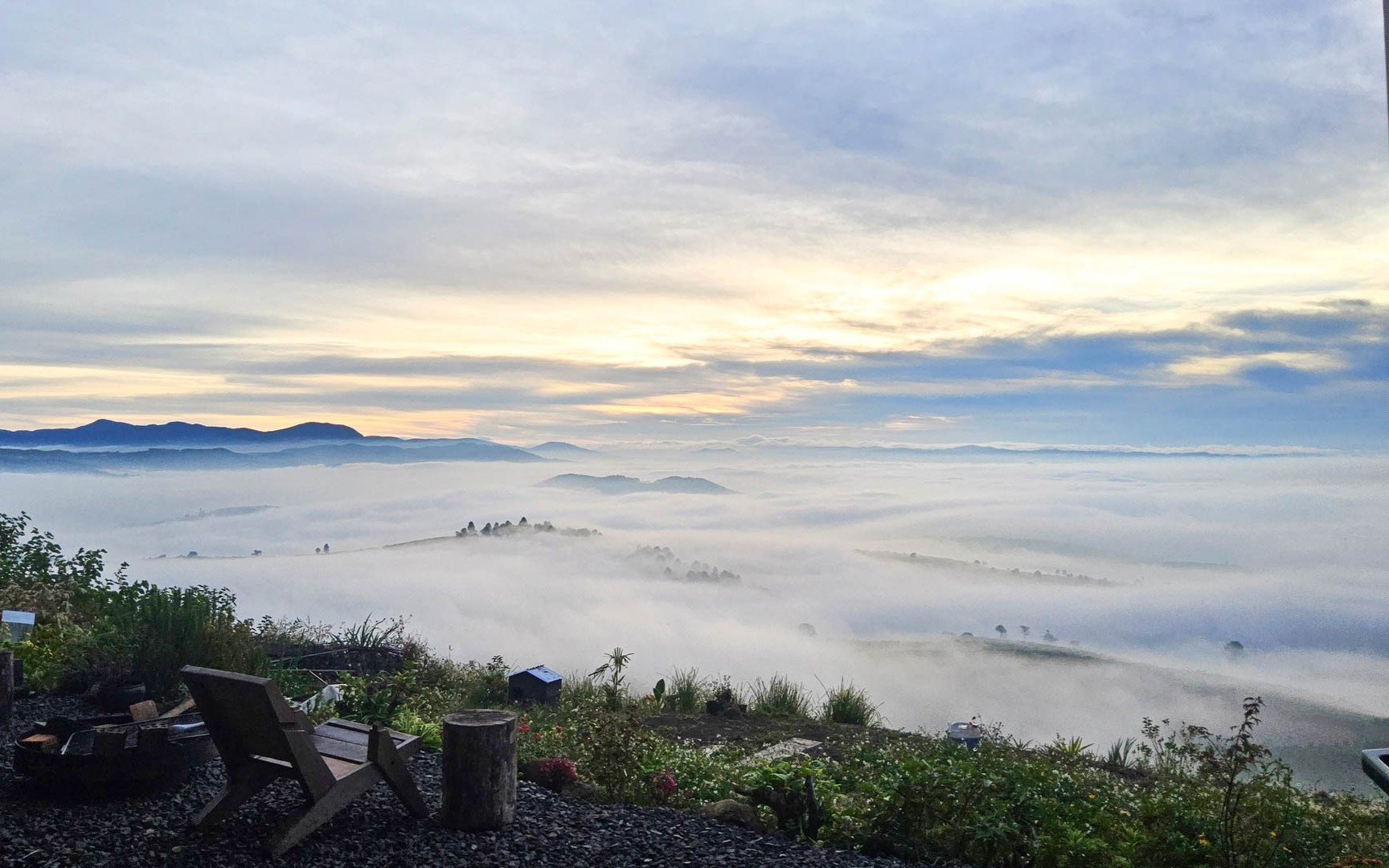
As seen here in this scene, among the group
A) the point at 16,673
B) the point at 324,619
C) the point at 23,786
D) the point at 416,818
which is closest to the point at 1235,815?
the point at 416,818

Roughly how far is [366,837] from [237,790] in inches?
28.4

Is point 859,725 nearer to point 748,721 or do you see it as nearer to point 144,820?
point 748,721

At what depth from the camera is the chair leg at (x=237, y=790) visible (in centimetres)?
508

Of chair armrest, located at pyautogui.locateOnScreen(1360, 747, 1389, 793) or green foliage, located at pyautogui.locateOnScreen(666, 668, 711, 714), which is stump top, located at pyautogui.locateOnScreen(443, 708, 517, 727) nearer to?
chair armrest, located at pyautogui.locateOnScreen(1360, 747, 1389, 793)

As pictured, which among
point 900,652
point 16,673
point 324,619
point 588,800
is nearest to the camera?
point 588,800

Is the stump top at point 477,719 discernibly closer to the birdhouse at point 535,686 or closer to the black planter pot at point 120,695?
the black planter pot at point 120,695

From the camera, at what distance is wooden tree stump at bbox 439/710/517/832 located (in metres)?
5.41

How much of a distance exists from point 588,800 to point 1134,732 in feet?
22.3

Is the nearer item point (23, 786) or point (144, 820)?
point (144, 820)

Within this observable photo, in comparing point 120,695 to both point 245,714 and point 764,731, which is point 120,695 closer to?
point 245,714

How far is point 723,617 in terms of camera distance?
21250 millimetres

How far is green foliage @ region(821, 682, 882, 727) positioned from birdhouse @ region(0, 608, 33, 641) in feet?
27.4

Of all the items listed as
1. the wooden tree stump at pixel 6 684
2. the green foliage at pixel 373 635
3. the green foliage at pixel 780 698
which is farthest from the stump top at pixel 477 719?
the green foliage at pixel 373 635

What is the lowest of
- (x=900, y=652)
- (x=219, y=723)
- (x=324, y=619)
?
(x=900, y=652)
